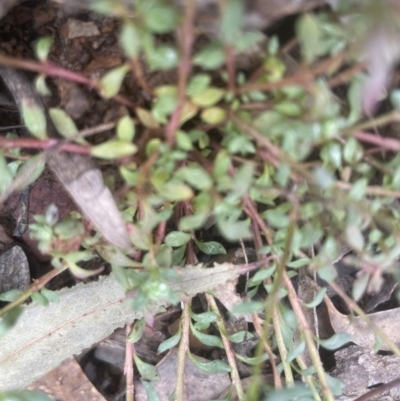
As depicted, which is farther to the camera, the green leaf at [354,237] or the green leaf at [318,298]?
the green leaf at [318,298]

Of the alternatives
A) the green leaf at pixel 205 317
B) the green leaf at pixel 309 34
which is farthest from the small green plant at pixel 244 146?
the green leaf at pixel 205 317

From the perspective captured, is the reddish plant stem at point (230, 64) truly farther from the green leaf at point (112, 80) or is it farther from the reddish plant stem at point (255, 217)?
the reddish plant stem at point (255, 217)

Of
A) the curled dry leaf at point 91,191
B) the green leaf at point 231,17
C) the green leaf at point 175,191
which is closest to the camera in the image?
the green leaf at point 231,17

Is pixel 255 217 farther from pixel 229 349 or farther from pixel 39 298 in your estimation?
pixel 39 298

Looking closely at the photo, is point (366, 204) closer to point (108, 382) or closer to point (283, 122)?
point (283, 122)

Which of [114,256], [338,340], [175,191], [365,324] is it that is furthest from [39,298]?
[365,324]

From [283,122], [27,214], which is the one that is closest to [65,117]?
[283,122]
